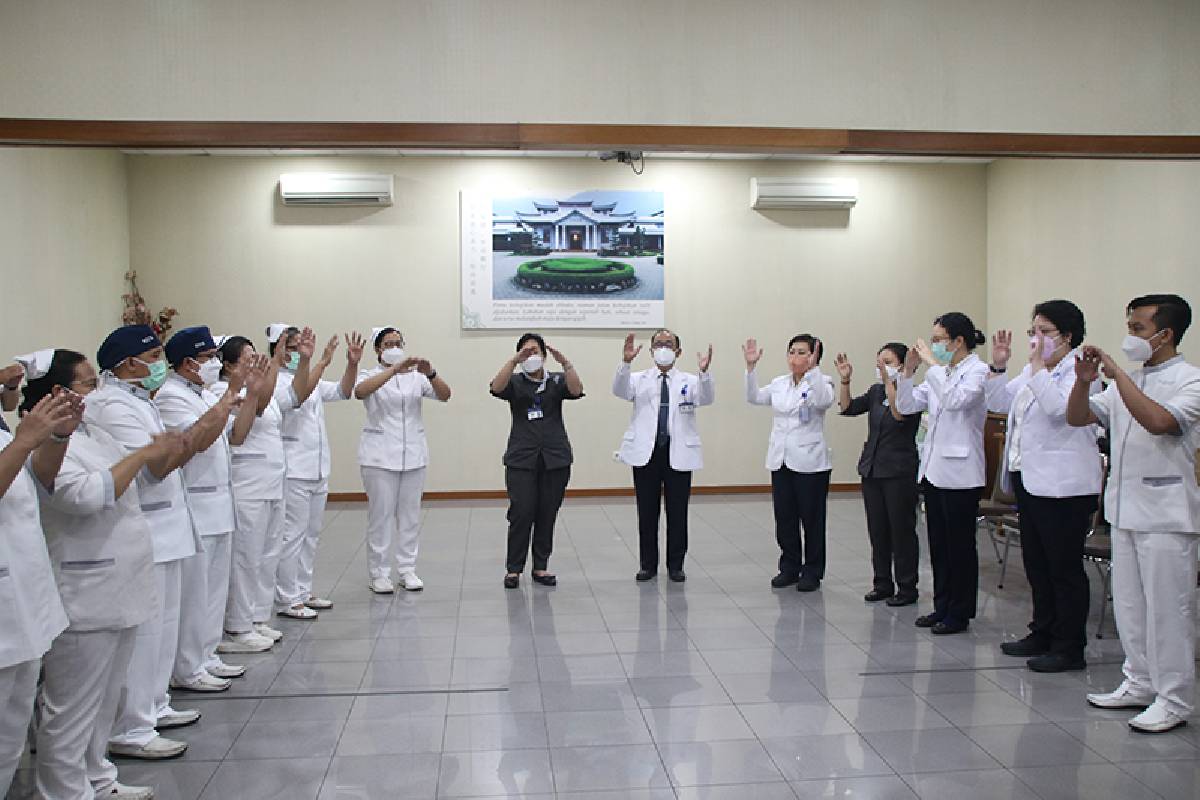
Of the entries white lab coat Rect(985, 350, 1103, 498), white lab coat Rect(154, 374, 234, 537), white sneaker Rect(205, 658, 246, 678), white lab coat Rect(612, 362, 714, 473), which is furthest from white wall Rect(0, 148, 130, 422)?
white lab coat Rect(985, 350, 1103, 498)

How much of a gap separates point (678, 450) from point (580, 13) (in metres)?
3.17

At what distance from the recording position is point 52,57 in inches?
133

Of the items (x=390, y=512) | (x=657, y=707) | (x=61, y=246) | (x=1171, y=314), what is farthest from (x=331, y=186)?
(x=1171, y=314)

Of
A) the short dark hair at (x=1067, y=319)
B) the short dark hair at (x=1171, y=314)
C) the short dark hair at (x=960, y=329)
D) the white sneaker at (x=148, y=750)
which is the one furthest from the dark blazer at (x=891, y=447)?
the white sneaker at (x=148, y=750)

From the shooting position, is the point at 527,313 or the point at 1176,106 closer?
the point at 1176,106

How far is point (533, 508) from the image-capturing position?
248 inches

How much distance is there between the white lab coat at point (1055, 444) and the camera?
4.32 m

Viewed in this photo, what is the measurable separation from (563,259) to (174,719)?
6253mm

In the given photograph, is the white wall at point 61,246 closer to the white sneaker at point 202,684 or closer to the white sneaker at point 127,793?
the white sneaker at point 202,684

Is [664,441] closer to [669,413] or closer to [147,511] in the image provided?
[669,413]

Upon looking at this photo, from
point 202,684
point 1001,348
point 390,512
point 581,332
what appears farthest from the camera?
point 581,332

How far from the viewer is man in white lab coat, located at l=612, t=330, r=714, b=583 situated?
6234 millimetres

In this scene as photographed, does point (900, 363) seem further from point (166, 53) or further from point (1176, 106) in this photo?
point (166, 53)

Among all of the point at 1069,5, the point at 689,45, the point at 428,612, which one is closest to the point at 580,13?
the point at 689,45
